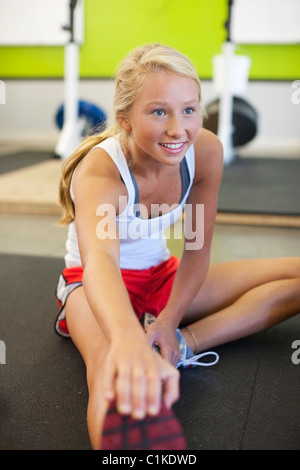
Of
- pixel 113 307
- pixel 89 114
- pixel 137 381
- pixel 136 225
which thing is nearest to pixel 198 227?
pixel 136 225

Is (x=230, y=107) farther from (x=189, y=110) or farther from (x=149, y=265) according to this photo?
(x=189, y=110)

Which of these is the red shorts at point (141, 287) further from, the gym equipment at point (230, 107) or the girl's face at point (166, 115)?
the gym equipment at point (230, 107)

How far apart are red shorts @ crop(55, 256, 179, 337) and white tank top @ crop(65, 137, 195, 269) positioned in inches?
0.9

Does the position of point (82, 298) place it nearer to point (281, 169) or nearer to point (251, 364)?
point (251, 364)

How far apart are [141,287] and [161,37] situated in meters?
3.37

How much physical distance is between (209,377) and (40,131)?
378 centimetres

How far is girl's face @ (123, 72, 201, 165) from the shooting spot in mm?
1007

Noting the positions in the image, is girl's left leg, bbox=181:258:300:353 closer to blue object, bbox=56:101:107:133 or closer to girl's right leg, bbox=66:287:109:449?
girl's right leg, bbox=66:287:109:449

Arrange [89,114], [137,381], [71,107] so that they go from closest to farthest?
[137,381] < [71,107] < [89,114]

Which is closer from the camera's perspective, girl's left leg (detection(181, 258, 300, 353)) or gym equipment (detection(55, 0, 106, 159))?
girl's left leg (detection(181, 258, 300, 353))

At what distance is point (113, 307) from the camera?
2.60 feet

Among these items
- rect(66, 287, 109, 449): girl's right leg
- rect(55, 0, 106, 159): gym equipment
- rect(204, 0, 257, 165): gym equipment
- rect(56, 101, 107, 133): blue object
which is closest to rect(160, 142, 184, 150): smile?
rect(66, 287, 109, 449): girl's right leg

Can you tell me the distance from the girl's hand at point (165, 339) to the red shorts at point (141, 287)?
0.45 feet
